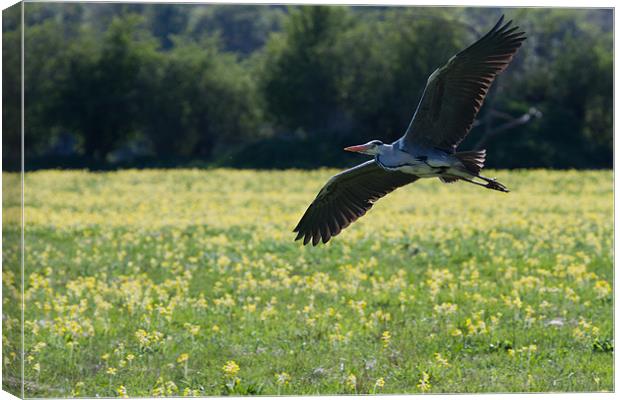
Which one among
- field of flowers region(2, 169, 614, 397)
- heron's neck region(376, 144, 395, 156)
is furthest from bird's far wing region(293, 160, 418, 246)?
heron's neck region(376, 144, 395, 156)

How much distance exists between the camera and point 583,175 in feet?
45.3

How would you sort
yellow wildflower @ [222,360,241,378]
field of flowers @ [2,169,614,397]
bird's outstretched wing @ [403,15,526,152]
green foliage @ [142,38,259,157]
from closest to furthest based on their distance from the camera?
1. bird's outstretched wing @ [403,15,526,152]
2. yellow wildflower @ [222,360,241,378]
3. field of flowers @ [2,169,614,397]
4. green foliage @ [142,38,259,157]

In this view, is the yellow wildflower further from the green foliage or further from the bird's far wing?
the green foliage

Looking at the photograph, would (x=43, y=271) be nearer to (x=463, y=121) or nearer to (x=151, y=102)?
(x=463, y=121)

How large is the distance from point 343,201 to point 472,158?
1267 millimetres

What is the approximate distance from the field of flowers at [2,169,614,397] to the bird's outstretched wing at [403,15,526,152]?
1461mm

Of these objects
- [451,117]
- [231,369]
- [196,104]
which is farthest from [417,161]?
[196,104]

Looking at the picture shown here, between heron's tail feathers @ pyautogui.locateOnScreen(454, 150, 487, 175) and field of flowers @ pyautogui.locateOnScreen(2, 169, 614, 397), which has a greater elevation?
heron's tail feathers @ pyautogui.locateOnScreen(454, 150, 487, 175)

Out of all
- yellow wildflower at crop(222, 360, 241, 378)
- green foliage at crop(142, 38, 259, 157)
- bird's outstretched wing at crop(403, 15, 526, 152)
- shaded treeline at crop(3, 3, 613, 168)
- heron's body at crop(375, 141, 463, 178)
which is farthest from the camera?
green foliage at crop(142, 38, 259, 157)

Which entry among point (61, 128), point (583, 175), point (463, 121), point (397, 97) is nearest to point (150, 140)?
point (61, 128)

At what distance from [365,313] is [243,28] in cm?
2044

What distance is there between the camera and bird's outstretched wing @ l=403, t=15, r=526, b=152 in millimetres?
5926

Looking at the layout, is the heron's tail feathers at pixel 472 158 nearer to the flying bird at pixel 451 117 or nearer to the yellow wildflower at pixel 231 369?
the flying bird at pixel 451 117

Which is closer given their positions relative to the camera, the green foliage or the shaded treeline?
the shaded treeline
